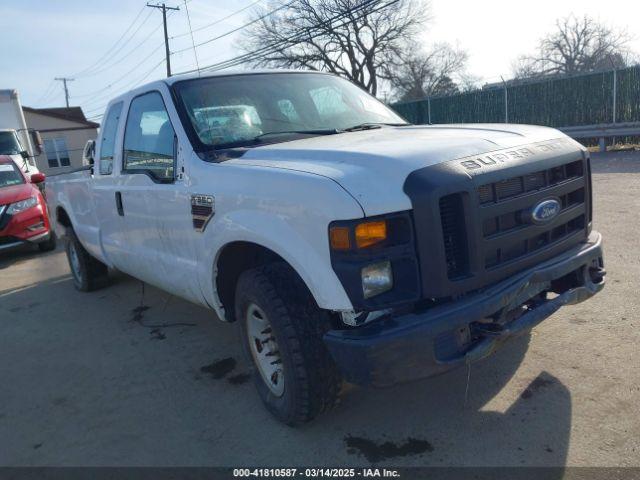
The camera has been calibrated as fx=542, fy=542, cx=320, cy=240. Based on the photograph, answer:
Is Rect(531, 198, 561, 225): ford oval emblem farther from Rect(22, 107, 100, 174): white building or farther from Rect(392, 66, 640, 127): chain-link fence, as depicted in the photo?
Rect(22, 107, 100, 174): white building

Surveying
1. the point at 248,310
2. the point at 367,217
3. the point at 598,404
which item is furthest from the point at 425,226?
the point at 598,404

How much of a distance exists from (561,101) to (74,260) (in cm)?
1472

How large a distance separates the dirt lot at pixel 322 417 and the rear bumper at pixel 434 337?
549 millimetres

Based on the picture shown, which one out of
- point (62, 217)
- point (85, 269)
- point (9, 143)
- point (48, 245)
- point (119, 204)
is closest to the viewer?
point (119, 204)

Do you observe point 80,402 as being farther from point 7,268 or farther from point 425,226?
point 7,268

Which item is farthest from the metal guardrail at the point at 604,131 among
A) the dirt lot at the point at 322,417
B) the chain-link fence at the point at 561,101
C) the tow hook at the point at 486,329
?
the tow hook at the point at 486,329

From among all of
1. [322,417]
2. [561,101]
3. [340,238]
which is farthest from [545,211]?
[561,101]

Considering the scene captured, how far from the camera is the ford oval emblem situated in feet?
8.70

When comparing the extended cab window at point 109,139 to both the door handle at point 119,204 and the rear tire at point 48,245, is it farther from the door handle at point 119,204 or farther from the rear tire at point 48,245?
the rear tire at point 48,245

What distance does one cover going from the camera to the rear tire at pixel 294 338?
265 centimetres

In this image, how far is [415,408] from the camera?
3.07 metres

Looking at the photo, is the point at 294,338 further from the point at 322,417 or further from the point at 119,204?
the point at 119,204

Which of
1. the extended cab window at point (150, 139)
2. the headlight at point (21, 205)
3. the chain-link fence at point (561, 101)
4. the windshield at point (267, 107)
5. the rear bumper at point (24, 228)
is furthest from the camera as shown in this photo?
the chain-link fence at point (561, 101)

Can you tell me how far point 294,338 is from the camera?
2.63 metres
